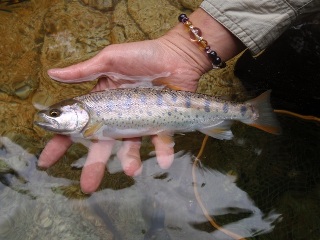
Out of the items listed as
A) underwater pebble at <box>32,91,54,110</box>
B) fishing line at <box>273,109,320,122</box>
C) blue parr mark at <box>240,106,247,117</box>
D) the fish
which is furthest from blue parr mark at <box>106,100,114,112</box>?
fishing line at <box>273,109,320,122</box>

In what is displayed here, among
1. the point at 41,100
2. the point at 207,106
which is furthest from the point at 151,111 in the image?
the point at 41,100

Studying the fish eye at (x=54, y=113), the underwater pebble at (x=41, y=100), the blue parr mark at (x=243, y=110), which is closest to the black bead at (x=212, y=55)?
the blue parr mark at (x=243, y=110)

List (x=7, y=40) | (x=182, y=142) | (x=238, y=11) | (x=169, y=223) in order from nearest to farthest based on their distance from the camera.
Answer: (x=238, y=11), (x=169, y=223), (x=182, y=142), (x=7, y=40)

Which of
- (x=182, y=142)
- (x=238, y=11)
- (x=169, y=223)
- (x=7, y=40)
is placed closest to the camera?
(x=238, y=11)

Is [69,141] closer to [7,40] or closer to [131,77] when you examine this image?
[131,77]

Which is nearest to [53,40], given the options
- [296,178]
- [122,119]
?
[122,119]

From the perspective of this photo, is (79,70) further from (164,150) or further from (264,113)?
(264,113)

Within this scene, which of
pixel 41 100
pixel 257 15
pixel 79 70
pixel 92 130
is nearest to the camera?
pixel 257 15
